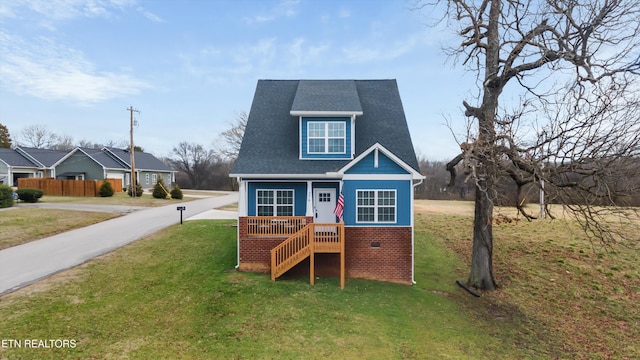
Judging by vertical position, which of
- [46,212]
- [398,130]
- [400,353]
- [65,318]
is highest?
[398,130]

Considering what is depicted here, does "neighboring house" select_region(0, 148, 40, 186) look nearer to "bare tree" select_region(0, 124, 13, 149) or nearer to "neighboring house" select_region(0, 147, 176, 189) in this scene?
"neighboring house" select_region(0, 147, 176, 189)

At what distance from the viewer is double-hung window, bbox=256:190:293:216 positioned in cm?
1348

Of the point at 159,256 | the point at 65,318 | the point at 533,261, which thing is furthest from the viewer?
the point at 533,261

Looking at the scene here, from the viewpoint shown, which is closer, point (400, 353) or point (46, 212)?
point (400, 353)

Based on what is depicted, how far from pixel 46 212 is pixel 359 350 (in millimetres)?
23252

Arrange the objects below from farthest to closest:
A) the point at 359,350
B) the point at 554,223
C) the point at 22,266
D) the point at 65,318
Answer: the point at 554,223 < the point at 22,266 < the point at 65,318 < the point at 359,350

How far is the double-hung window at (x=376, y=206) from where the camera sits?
12.7m

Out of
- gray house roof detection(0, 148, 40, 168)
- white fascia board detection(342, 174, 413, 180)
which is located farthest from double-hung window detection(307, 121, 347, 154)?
gray house roof detection(0, 148, 40, 168)

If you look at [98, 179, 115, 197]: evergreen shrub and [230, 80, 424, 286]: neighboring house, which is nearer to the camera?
[230, 80, 424, 286]: neighboring house

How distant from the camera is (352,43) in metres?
20.9

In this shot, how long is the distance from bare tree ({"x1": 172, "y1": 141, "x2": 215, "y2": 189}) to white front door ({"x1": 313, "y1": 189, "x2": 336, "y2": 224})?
59.0 m

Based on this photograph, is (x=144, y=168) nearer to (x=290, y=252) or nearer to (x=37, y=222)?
(x=37, y=222)

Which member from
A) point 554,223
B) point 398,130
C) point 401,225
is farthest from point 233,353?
point 554,223

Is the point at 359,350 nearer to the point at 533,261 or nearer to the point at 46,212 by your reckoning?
the point at 533,261
